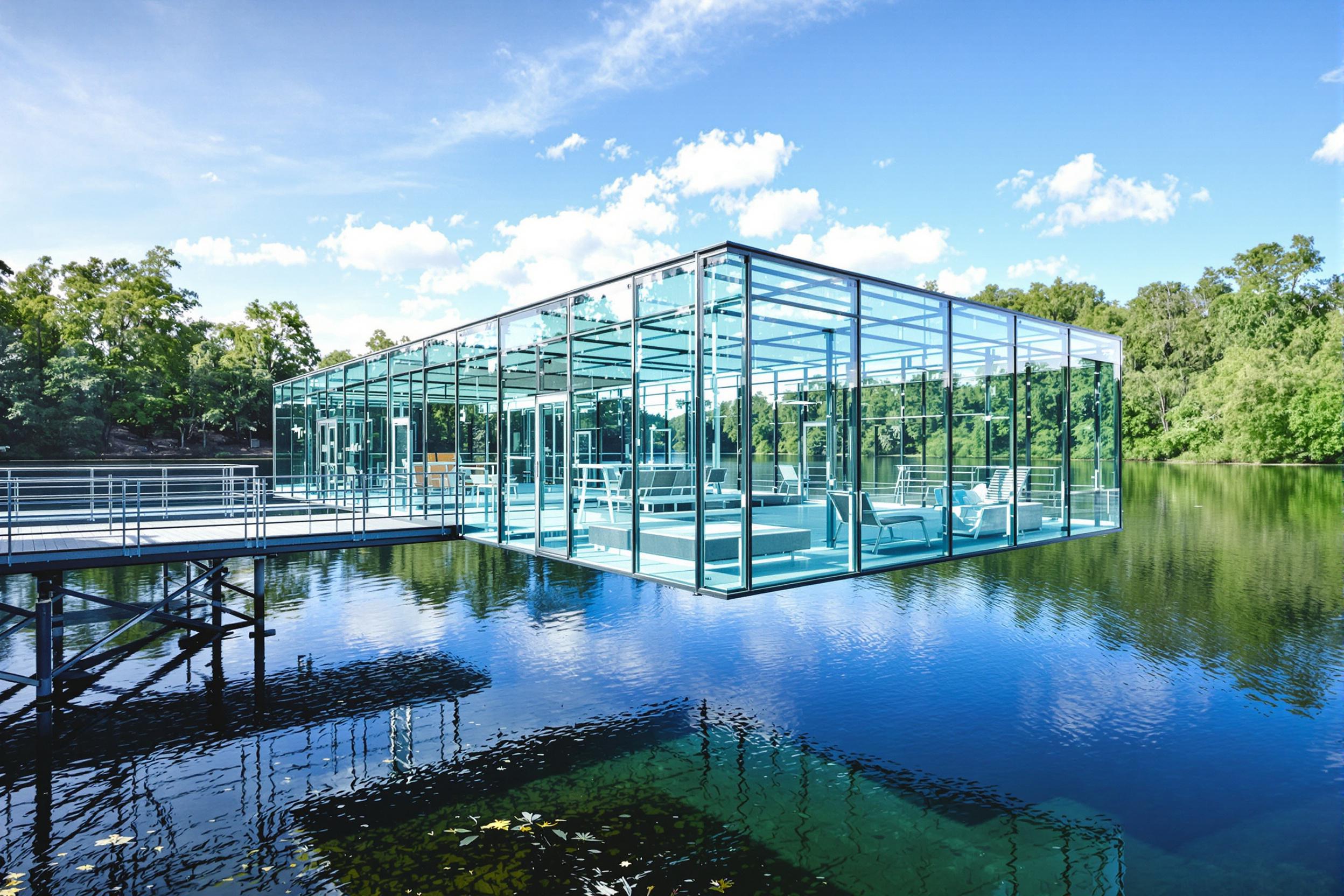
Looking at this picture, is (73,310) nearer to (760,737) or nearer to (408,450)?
(408,450)

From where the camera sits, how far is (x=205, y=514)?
20438mm

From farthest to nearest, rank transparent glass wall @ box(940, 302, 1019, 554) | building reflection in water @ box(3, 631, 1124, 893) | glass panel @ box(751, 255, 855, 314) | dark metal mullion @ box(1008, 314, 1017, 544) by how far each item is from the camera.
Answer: dark metal mullion @ box(1008, 314, 1017, 544) < transparent glass wall @ box(940, 302, 1019, 554) < glass panel @ box(751, 255, 855, 314) < building reflection in water @ box(3, 631, 1124, 893)

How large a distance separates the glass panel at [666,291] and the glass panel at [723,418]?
0.23 metres

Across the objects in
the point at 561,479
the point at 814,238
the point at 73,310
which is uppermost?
the point at 814,238

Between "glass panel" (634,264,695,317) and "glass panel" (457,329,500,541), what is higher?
"glass panel" (634,264,695,317)

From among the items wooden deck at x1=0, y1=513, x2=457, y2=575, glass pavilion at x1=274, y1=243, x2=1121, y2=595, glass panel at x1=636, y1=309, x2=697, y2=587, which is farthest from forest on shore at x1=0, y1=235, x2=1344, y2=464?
glass panel at x1=636, y1=309, x2=697, y2=587

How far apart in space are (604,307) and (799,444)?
840 cm

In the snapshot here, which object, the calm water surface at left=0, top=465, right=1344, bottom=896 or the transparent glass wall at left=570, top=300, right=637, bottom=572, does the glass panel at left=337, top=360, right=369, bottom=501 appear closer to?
→ the calm water surface at left=0, top=465, right=1344, bottom=896

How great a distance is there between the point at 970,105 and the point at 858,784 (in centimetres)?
3604

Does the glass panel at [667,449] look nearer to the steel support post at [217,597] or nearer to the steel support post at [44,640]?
the steel support post at [44,640]

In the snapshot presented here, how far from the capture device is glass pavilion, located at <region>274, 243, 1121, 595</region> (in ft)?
32.0

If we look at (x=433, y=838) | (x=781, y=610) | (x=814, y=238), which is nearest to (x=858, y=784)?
(x=433, y=838)

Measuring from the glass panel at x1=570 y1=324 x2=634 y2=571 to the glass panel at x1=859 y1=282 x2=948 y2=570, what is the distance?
3407 millimetres

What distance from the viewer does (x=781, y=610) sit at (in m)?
19.4
